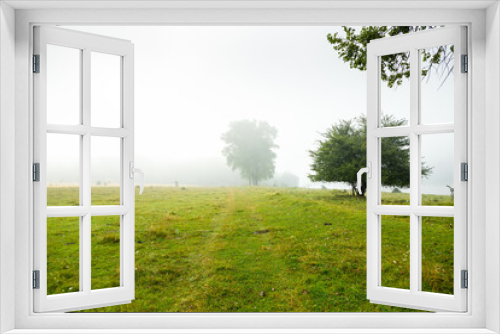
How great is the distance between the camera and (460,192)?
1698 millimetres

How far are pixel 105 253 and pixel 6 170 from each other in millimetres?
4759

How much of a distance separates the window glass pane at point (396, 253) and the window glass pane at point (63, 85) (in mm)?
5172

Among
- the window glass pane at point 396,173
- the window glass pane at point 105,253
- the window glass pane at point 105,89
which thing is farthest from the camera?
the window glass pane at point 396,173

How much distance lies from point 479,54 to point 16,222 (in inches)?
86.2

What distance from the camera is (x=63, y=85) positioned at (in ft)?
7.66

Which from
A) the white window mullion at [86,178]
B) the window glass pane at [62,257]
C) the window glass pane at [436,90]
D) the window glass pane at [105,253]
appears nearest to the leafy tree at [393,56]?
the window glass pane at [436,90]

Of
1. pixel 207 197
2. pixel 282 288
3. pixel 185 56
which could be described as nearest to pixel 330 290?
pixel 282 288

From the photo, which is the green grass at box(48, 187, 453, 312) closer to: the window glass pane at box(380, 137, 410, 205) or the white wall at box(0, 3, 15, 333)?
the window glass pane at box(380, 137, 410, 205)

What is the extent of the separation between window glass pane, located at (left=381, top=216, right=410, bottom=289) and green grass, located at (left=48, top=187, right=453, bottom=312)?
17 millimetres

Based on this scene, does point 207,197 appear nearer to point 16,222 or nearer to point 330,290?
point 330,290

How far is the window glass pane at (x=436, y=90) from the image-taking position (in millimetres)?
2102

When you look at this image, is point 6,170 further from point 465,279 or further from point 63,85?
point 465,279

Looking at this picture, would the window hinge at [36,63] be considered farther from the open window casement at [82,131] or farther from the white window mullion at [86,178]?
the white window mullion at [86,178]

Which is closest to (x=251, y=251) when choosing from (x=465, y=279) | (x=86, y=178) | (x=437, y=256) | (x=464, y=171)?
(x=437, y=256)
